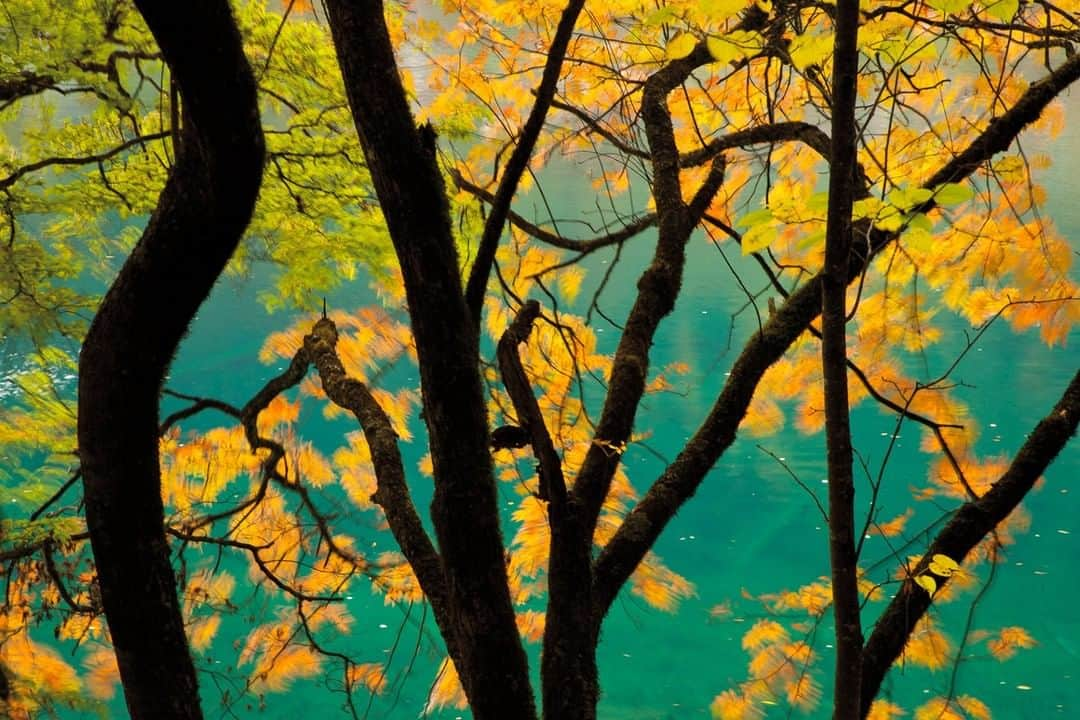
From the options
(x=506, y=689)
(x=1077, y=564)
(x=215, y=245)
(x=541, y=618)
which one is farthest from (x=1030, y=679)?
(x=215, y=245)

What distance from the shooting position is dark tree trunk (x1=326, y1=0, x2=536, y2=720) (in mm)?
1228

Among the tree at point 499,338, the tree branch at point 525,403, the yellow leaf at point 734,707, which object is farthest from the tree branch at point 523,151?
the yellow leaf at point 734,707

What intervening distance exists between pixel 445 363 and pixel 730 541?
10.9 meters

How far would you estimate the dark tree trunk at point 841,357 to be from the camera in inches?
39.6

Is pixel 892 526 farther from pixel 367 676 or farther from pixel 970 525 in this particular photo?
pixel 367 676

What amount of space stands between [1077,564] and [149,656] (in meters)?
11.1

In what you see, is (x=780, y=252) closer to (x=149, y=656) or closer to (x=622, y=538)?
(x=622, y=538)

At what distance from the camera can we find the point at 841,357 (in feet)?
3.51

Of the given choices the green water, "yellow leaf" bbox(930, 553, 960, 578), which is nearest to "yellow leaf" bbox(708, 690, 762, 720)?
the green water

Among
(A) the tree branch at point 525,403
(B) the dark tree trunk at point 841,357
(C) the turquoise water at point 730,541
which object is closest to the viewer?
(B) the dark tree trunk at point 841,357

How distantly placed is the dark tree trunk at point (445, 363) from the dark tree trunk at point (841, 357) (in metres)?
0.54

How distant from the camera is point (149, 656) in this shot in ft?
5.52

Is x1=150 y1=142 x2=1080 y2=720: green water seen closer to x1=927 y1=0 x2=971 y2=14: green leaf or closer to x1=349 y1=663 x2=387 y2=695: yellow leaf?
x1=349 y1=663 x2=387 y2=695: yellow leaf

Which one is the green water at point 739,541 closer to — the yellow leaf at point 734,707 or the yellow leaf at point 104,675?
Result: the yellow leaf at point 734,707
